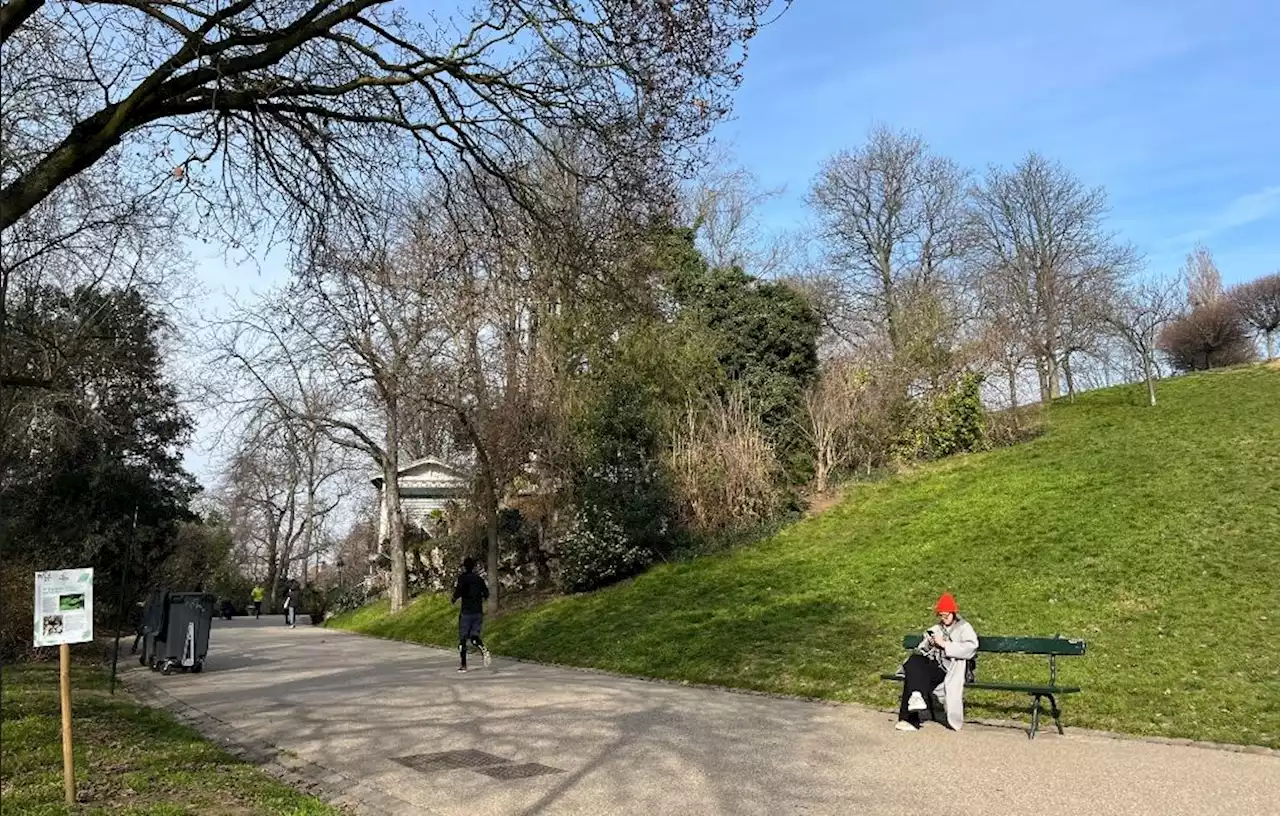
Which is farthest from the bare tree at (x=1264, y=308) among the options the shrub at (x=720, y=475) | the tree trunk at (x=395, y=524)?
the tree trunk at (x=395, y=524)

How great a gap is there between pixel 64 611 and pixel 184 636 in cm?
955

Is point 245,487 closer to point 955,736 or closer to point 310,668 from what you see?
point 310,668

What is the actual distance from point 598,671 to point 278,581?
59.5 meters

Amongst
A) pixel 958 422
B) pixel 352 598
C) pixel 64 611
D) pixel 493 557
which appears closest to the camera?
pixel 64 611

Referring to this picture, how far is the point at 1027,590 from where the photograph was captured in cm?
1525

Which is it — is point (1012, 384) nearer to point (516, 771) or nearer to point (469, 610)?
point (469, 610)

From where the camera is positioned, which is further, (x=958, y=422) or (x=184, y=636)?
(x=958, y=422)

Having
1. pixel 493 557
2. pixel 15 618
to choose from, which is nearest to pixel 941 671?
pixel 493 557

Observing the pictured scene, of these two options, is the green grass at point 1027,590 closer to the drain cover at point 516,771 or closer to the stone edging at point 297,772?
the drain cover at point 516,771

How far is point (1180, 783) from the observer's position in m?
7.03

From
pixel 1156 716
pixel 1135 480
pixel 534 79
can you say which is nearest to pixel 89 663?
pixel 534 79

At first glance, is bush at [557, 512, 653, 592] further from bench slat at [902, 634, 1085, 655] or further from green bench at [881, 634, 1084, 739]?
bench slat at [902, 634, 1085, 655]

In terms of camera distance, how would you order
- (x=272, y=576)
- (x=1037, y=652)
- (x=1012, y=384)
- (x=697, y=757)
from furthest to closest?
(x=272, y=576) < (x=1012, y=384) < (x=1037, y=652) < (x=697, y=757)

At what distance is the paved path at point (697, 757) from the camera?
6.47 meters
